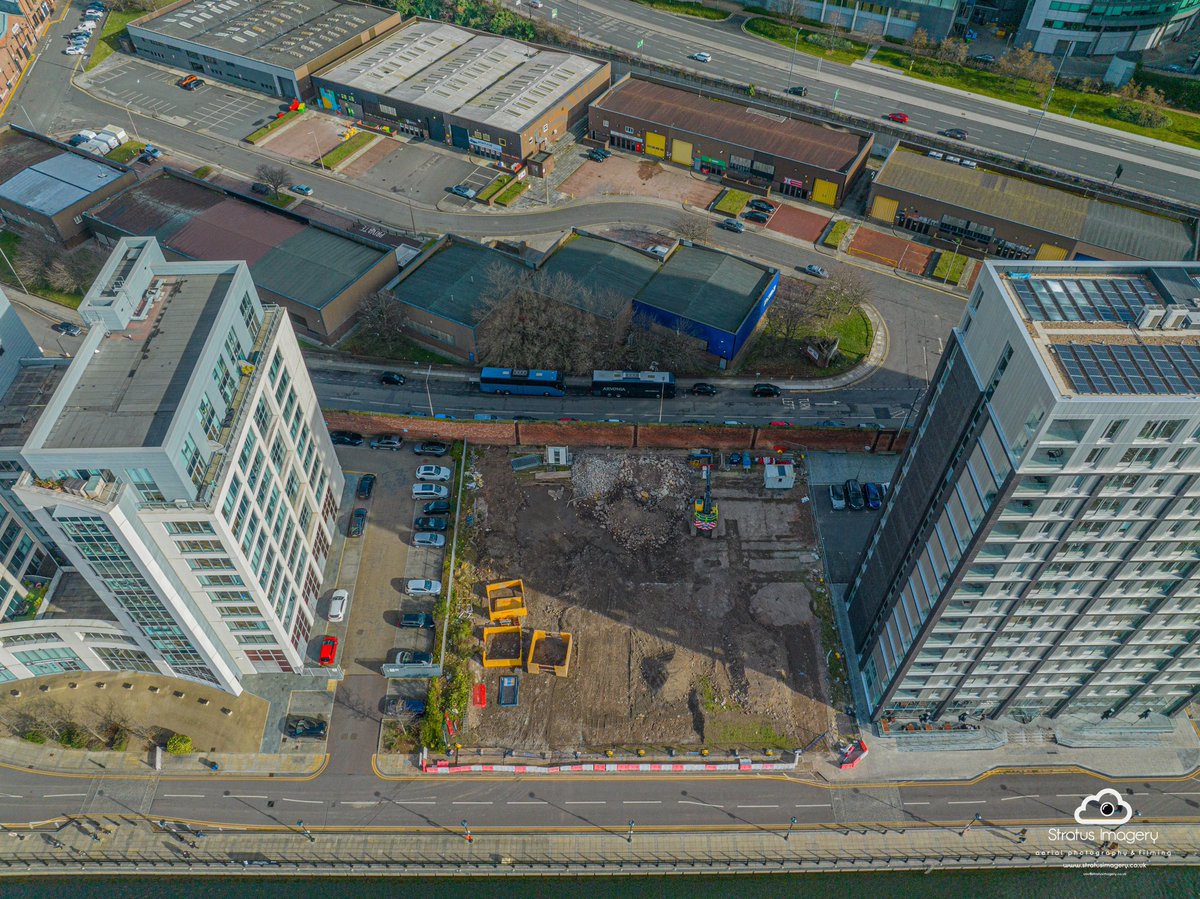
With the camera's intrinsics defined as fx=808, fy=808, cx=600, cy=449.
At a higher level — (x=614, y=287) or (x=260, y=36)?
(x=260, y=36)

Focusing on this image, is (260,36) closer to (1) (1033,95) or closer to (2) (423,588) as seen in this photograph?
(2) (423,588)

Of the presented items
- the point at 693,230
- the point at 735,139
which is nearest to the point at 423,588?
the point at 693,230

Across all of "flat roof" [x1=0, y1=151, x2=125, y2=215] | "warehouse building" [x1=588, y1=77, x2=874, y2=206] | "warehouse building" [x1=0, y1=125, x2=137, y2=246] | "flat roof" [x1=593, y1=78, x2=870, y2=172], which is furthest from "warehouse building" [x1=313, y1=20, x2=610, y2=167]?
"flat roof" [x1=0, y1=151, x2=125, y2=215]

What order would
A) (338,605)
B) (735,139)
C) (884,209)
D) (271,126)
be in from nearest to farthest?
(338,605) → (884,209) → (735,139) → (271,126)

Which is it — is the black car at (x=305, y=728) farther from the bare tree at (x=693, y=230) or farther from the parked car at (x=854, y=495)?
the bare tree at (x=693, y=230)

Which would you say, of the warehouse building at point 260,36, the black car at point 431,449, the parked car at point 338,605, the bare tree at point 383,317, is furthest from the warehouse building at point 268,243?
the parked car at point 338,605

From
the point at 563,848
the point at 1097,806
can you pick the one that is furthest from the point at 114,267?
the point at 1097,806

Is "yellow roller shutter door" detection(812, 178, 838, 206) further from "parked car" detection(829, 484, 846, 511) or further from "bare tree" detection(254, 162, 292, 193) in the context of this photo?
"bare tree" detection(254, 162, 292, 193)
